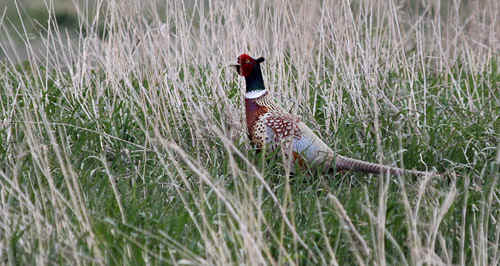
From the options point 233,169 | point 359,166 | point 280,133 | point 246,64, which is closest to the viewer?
point 233,169

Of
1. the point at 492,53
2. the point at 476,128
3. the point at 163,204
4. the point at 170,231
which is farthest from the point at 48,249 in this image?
the point at 492,53

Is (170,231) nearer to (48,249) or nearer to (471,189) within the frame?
(48,249)

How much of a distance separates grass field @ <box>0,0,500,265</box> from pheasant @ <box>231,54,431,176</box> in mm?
88

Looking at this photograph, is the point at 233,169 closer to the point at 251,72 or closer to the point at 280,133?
the point at 280,133

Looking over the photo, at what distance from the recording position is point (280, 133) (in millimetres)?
3447

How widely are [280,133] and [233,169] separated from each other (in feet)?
4.07

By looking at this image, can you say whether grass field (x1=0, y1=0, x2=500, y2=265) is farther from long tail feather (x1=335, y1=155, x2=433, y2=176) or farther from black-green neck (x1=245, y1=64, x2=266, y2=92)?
black-green neck (x1=245, y1=64, x2=266, y2=92)

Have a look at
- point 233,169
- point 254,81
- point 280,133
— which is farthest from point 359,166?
point 233,169

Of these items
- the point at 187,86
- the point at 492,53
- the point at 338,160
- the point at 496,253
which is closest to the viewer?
the point at 496,253

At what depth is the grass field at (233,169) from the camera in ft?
7.97

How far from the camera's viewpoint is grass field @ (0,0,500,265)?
95.7 inches

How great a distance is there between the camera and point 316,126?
3.95 meters

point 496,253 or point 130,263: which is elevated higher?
point 130,263

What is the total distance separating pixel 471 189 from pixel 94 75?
281cm
